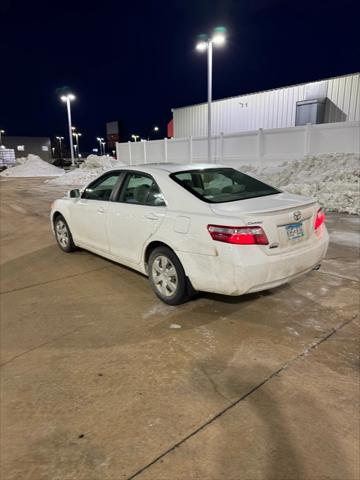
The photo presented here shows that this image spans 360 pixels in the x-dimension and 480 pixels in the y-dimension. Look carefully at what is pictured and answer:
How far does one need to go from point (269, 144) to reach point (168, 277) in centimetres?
1623

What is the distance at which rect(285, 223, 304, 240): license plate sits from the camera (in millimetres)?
3740

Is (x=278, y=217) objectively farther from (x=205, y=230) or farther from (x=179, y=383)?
(x=179, y=383)

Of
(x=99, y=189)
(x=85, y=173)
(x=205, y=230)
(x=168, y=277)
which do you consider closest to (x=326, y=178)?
(x=99, y=189)

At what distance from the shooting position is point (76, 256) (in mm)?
6480

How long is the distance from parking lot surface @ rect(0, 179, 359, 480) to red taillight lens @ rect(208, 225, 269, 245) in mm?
899

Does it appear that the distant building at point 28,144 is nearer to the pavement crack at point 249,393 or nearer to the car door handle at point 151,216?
the car door handle at point 151,216

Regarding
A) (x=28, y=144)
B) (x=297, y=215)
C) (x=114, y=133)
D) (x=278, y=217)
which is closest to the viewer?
(x=278, y=217)

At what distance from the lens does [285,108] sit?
86.1 feet

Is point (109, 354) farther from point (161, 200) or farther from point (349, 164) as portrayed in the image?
point (349, 164)

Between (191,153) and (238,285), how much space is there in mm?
21732

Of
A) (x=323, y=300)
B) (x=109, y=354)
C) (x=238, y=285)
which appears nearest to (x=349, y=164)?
(x=323, y=300)

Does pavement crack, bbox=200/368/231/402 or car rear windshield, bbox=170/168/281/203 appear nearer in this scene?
pavement crack, bbox=200/368/231/402

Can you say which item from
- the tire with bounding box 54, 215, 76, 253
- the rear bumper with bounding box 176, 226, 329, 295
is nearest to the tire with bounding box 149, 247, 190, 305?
the rear bumper with bounding box 176, 226, 329, 295

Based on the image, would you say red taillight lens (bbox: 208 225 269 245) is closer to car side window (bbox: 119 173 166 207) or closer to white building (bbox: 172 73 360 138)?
car side window (bbox: 119 173 166 207)
